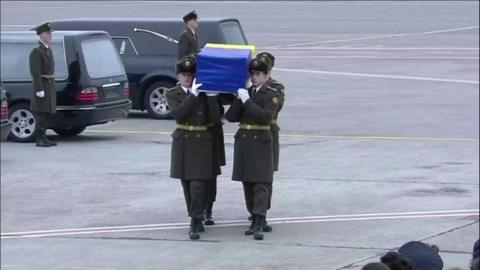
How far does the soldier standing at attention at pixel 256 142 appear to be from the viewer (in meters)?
11.4

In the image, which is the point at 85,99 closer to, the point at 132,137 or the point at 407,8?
the point at 132,137

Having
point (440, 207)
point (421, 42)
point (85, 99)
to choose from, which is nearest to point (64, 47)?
point (85, 99)

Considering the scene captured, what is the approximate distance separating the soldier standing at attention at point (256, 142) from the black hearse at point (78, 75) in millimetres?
2066

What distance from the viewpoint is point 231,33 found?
14.8 m

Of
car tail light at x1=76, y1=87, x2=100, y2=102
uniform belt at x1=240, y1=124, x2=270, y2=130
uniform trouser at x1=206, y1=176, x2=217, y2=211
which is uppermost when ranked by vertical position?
uniform belt at x1=240, y1=124, x2=270, y2=130

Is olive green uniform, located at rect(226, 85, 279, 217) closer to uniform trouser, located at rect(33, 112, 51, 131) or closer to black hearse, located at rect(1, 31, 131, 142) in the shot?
black hearse, located at rect(1, 31, 131, 142)

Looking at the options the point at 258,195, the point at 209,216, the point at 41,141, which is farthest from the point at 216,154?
the point at 41,141

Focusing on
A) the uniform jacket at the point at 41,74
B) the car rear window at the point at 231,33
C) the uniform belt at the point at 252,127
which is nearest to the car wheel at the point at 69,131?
the uniform jacket at the point at 41,74

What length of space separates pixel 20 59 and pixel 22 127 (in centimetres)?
354

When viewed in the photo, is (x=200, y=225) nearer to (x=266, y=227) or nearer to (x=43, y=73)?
(x=266, y=227)

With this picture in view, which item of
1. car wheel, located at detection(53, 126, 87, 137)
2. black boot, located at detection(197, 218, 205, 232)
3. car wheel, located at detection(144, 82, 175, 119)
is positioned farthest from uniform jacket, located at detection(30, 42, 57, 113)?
car wheel, located at detection(144, 82, 175, 119)

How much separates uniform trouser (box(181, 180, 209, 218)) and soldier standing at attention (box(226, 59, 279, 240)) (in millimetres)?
324

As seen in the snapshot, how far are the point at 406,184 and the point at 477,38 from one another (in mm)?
24964

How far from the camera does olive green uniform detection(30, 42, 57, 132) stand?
13.6 m
